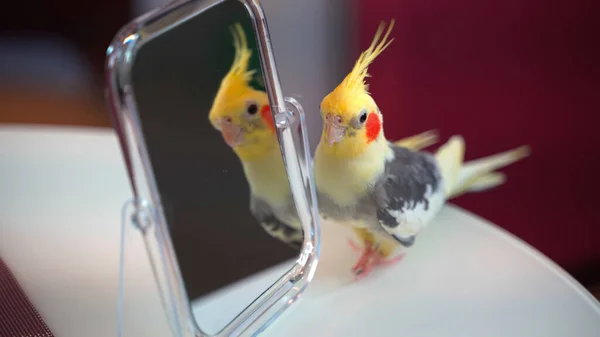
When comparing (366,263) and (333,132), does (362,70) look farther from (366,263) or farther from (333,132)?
(366,263)

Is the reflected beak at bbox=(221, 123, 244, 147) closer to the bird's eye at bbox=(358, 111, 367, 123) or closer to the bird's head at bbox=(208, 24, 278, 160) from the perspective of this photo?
the bird's head at bbox=(208, 24, 278, 160)

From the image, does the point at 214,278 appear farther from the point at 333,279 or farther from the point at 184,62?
the point at 184,62

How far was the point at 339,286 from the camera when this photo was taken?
18.1 inches

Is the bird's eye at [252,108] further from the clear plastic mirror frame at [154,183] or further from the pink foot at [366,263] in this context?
the pink foot at [366,263]

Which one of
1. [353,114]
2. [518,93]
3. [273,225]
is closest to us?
[353,114]

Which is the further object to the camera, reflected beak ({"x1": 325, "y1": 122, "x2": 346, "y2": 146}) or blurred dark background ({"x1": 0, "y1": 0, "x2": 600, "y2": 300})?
blurred dark background ({"x1": 0, "y1": 0, "x2": 600, "y2": 300})

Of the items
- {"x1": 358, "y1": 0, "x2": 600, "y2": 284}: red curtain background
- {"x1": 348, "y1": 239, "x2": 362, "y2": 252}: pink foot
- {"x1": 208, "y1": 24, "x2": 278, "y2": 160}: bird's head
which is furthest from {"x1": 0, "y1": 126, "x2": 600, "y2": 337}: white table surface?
{"x1": 358, "y1": 0, "x2": 600, "y2": 284}: red curtain background

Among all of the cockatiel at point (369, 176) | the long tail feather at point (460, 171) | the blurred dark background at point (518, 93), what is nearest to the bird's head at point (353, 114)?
the cockatiel at point (369, 176)

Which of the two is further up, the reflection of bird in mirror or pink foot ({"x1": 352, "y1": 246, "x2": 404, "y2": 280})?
the reflection of bird in mirror

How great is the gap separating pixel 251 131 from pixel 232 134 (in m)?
0.02

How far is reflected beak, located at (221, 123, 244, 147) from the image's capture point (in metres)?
0.42

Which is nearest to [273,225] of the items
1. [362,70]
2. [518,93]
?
[362,70]

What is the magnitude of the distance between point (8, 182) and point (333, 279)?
436 millimetres

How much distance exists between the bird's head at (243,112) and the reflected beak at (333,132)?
0.06 m
